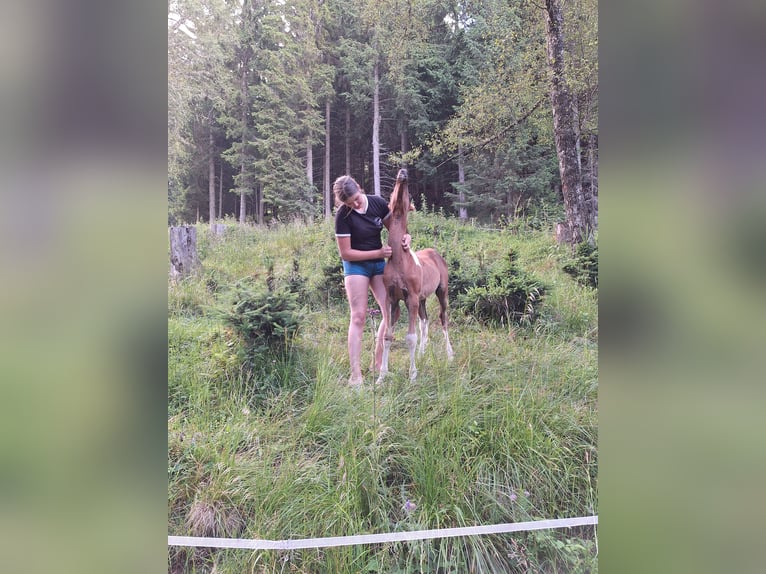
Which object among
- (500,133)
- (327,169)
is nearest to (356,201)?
(327,169)

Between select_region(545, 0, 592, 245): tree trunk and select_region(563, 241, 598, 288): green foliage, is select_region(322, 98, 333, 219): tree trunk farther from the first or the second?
select_region(563, 241, 598, 288): green foliage

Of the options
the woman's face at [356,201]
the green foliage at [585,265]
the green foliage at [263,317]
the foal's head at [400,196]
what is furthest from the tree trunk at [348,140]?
the green foliage at [585,265]

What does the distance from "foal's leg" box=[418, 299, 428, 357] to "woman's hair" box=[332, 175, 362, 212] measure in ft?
2.17

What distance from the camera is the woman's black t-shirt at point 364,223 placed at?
2.09 m

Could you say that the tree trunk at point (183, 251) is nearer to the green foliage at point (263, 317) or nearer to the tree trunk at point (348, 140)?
the green foliage at point (263, 317)

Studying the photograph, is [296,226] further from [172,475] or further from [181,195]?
[172,475]

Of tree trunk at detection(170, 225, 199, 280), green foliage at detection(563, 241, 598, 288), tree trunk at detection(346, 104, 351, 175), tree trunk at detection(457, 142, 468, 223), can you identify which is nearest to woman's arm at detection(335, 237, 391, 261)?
tree trunk at detection(346, 104, 351, 175)

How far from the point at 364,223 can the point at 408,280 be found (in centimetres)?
37

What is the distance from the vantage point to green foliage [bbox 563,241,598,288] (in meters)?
2.27

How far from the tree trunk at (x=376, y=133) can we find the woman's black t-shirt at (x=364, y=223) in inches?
3.0

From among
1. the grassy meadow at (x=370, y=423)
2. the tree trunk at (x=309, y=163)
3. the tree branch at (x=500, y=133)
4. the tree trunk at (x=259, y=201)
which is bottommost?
the grassy meadow at (x=370, y=423)

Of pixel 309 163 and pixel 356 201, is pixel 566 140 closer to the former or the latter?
pixel 356 201

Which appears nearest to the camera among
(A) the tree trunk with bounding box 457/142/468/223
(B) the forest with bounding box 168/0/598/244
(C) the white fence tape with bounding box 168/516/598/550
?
(C) the white fence tape with bounding box 168/516/598/550
